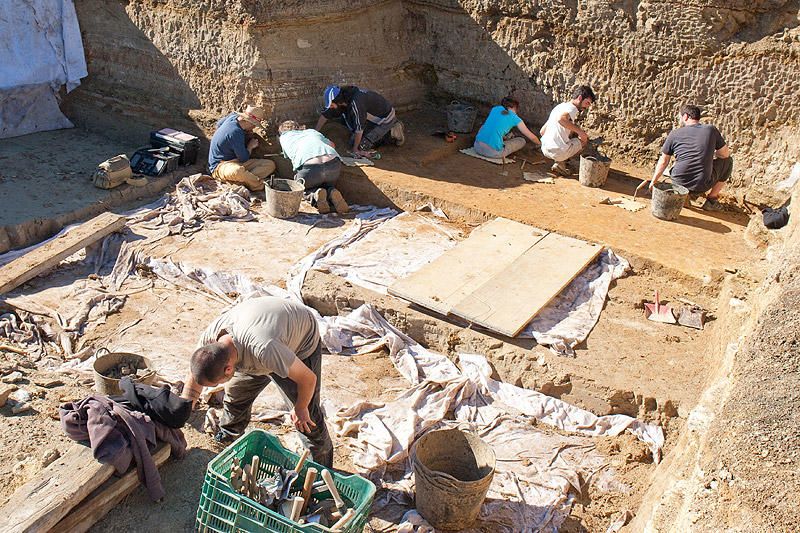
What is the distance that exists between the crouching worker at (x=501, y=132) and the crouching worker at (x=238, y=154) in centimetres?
260

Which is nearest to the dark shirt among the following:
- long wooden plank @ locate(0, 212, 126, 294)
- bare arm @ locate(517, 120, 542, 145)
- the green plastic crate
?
bare arm @ locate(517, 120, 542, 145)

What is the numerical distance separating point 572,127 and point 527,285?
3069 mm

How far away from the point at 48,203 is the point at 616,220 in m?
6.12

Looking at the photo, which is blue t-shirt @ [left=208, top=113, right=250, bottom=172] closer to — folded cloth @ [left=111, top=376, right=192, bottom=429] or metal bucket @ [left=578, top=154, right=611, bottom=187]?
metal bucket @ [left=578, top=154, right=611, bottom=187]

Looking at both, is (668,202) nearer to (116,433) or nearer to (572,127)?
(572,127)

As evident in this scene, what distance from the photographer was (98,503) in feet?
15.0

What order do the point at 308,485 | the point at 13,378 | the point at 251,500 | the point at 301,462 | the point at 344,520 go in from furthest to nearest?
the point at 13,378 < the point at 301,462 < the point at 308,485 < the point at 344,520 < the point at 251,500

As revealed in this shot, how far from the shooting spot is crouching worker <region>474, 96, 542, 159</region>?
9.20 m

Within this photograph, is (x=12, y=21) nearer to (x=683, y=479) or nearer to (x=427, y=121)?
(x=427, y=121)

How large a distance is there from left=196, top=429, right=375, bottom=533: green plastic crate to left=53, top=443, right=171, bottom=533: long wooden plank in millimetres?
699

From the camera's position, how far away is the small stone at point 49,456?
496 cm

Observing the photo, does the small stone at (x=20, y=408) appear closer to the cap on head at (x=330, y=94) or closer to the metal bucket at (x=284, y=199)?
the metal bucket at (x=284, y=199)

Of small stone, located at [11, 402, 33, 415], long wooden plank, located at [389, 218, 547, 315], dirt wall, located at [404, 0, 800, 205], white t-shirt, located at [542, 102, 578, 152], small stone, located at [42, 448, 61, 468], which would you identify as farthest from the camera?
white t-shirt, located at [542, 102, 578, 152]

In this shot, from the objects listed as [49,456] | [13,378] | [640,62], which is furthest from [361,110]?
[49,456]
